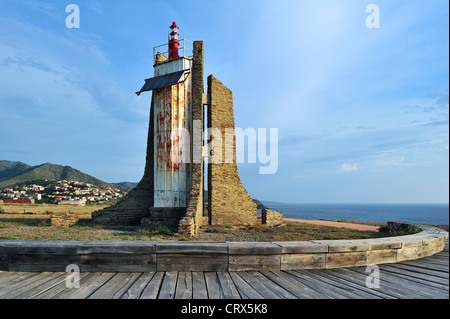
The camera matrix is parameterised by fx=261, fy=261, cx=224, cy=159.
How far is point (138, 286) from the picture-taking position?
3627 mm

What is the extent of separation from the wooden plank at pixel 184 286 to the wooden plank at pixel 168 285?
59mm

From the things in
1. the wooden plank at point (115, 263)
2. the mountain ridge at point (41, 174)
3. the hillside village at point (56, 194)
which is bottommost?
the hillside village at point (56, 194)

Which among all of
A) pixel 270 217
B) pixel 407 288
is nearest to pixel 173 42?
pixel 270 217

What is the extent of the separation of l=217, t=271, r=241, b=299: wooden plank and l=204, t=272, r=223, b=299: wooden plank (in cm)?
5

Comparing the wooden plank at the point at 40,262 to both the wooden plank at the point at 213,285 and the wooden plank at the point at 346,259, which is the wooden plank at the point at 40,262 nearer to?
the wooden plank at the point at 213,285

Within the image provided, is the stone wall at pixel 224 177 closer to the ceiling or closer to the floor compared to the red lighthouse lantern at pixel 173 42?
closer to the floor

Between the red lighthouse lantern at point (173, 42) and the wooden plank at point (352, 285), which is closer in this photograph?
the wooden plank at point (352, 285)

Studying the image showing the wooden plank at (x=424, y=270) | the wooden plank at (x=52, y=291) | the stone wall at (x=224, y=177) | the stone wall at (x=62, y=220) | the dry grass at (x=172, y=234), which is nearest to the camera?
the wooden plank at (x=52, y=291)

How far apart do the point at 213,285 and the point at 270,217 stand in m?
9.66

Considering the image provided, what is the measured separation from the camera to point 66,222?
1223 cm

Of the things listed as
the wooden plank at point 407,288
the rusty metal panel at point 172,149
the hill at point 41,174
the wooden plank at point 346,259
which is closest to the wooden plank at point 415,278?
the wooden plank at point 407,288

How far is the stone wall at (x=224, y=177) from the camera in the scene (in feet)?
40.2
